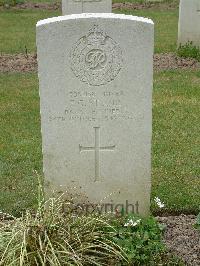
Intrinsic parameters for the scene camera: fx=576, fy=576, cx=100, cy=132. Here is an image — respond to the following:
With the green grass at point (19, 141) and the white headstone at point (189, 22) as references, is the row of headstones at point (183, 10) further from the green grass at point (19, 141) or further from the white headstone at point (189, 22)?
the green grass at point (19, 141)

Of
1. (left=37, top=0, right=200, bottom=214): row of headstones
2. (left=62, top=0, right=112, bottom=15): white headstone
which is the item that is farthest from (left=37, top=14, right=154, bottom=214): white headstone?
(left=62, top=0, right=112, bottom=15): white headstone

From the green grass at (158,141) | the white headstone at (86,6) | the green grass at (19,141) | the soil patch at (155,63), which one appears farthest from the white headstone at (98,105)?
the white headstone at (86,6)

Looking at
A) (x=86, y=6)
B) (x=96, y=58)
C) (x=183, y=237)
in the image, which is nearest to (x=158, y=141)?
(x=183, y=237)

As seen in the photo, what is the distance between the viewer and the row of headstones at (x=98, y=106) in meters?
4.55

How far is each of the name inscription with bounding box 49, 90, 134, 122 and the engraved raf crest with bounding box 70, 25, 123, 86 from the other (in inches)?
4.5

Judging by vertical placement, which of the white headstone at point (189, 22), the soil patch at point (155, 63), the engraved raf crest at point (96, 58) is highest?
the engraved raf crest at point (96, 58)

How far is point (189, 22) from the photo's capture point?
428 inches

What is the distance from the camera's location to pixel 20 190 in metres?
5.89

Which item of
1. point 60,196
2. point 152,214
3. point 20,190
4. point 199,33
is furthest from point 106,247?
point 199,33

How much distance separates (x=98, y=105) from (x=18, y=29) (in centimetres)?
1042

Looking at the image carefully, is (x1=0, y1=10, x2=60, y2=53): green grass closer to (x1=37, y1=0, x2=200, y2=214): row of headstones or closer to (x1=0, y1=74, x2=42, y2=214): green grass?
(x1=0, y1=74, x2=42, y2=214): green grass

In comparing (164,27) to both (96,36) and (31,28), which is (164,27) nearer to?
(31,28)

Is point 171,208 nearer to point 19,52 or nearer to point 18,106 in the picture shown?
point 18,106

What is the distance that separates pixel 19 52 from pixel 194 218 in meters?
7.73
